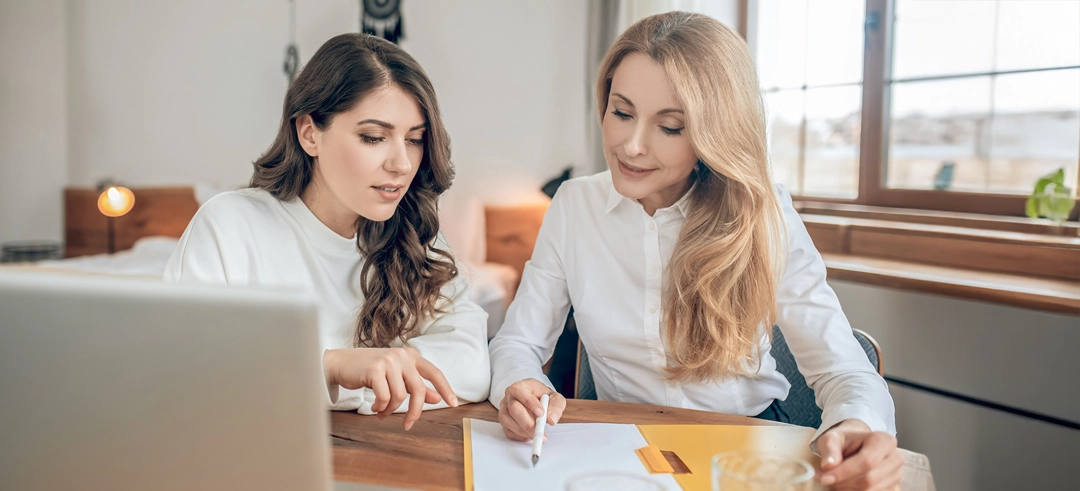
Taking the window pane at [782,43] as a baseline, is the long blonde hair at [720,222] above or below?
below

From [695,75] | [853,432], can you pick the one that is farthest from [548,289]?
[853,432]

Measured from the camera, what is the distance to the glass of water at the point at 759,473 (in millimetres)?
626

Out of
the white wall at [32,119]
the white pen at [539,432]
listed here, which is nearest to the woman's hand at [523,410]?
the white pen at [539,432]

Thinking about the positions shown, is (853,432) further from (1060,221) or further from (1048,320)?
(1060,221)

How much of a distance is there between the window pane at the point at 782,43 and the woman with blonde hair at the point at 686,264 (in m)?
1.94

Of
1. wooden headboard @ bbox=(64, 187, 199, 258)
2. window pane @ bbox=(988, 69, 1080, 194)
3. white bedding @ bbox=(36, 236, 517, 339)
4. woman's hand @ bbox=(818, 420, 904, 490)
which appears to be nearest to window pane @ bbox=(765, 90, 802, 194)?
window pane @ bbox=(988, 69, 1080, 194)

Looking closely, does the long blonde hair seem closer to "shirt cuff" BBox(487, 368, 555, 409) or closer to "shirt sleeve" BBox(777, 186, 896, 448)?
"shirt sleeve" BBox(777, 186, 896, 448)

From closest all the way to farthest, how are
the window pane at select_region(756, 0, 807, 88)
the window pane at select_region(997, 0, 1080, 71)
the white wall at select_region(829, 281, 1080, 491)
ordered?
the white wall at select_region(829, 281, 1080, 491) < the window pane at select_region(997, 0, 1080, 71) < the window pane at select_region(756, 0, 807, 88)

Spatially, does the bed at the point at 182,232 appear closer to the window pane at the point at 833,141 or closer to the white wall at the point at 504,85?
the white wall at the point at 504,85

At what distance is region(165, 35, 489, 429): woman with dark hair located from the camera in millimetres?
1185

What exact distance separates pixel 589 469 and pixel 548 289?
22.0 inches

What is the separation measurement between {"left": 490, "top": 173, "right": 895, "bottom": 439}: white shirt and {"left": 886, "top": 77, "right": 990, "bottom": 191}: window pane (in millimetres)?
1526

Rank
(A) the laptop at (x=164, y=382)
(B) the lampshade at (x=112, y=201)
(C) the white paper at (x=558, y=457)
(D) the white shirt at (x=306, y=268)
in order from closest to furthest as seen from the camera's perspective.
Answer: (A) the laptop at (x=164, y=382) → (C) the white paper at (x=558, y=457) → (D) the white shirt at (x=306, y=268) → (B) the lampshade at (x=112, y=201)

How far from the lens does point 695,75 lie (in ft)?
3.78
